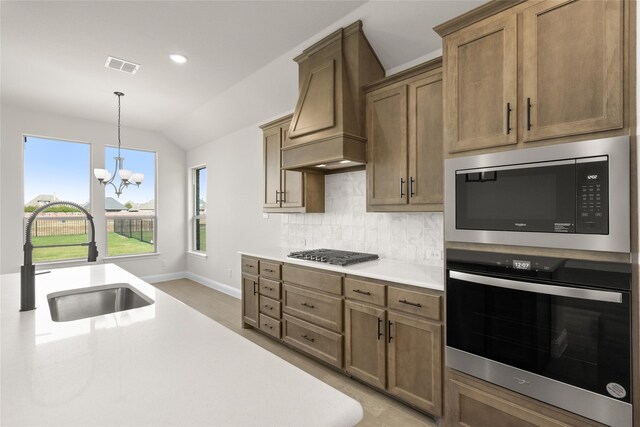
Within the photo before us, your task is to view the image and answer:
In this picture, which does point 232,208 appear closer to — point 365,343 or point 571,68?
point 365,343

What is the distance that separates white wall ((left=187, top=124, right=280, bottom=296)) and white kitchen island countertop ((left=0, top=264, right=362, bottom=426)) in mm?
3226

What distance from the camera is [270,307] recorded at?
3.36 m

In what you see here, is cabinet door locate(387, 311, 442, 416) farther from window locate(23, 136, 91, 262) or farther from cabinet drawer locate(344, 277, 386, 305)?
window locate(23, 136, 91, 262)

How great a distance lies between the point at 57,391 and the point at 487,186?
1.93 meters

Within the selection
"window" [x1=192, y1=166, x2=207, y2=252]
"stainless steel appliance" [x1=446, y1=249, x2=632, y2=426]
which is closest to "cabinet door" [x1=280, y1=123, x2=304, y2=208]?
"stainless steel appliance" [x1=446, y1=249, x2=632, y2=426]

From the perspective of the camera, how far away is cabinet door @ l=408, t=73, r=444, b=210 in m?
2.29

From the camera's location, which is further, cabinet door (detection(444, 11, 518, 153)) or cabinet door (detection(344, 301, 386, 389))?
cabinet door (detection(344, 301, 386, 389))

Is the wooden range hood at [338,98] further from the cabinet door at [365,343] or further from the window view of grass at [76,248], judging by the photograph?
the window view of grass at [76,248]

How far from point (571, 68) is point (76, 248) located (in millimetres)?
6982

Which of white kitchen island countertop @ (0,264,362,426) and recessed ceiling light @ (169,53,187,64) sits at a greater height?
recessed ceiling light @ (169,53,187,64)

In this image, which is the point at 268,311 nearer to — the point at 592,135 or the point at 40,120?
the point at 592,135

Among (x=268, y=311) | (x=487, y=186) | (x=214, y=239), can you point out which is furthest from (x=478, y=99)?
(x=214, y=239)

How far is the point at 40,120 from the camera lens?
5004mm

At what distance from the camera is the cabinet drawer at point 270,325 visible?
3.27 m
